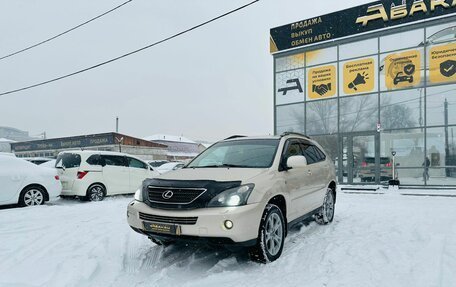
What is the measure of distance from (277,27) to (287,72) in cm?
260

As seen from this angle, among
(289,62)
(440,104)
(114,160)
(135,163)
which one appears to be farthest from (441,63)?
(114,160)

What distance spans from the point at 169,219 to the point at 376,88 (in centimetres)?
1465

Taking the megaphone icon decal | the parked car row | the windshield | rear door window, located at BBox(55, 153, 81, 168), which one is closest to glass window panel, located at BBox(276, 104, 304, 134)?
the megaphone icon decal

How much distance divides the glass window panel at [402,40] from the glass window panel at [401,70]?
0.87 feet

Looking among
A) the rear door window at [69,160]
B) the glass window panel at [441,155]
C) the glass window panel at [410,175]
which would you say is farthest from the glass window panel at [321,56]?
the rear door window at [69,160]

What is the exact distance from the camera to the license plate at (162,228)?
396 centimetres

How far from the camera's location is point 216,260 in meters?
→ 4.52

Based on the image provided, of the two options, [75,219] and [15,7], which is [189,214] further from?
[15,7]

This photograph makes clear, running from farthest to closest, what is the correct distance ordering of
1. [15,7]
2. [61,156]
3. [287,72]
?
[15,7] < [287,72] < [61,156]

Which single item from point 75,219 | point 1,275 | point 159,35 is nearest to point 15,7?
point 159,35

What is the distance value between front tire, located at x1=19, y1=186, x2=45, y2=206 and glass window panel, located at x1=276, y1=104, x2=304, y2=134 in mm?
11884

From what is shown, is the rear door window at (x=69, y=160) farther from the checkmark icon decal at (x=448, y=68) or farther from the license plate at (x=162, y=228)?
the checkmark icon decal at (x=448, y=68)

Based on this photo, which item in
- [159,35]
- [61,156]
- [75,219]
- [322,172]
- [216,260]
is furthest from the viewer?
[159,35]

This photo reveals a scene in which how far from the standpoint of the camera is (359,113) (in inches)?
643
